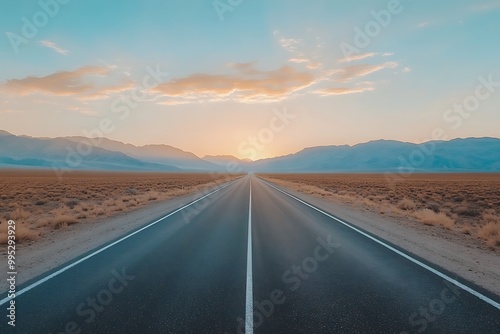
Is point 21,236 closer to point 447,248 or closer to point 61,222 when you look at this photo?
point 61,222

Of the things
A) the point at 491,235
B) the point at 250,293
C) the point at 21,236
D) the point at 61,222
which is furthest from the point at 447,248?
the point at 61,222

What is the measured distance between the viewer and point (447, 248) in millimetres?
10227

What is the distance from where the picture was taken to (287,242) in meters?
10.4

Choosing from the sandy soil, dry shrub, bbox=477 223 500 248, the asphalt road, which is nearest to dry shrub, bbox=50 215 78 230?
the asphalt road

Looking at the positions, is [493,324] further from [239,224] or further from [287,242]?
[239,224]

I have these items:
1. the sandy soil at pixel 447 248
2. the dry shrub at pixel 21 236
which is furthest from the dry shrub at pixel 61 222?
the sandy soil at pixel 447 248

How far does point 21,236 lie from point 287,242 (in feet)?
30.7

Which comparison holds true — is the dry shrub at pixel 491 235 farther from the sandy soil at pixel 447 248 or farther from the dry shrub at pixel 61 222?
the dry shrub at pixel 61 222

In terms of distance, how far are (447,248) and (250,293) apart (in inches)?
301

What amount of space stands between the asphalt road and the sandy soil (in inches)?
21.6

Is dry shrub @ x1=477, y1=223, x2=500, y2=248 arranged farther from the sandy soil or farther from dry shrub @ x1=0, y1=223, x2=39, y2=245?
dry shrub @ x1=0, y1=223, x2=39, y2=245

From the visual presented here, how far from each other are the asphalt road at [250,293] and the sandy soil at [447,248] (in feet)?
1.80

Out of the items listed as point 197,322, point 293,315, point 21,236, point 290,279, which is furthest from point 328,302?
point 21,236

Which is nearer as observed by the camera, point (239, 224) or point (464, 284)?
point (464, 284)
